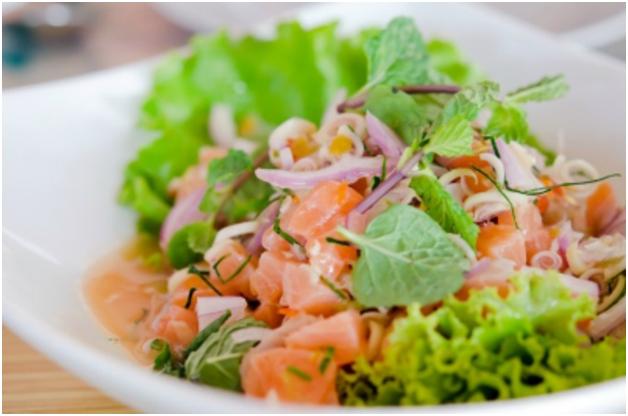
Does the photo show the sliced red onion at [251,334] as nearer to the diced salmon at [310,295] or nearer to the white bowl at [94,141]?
the diced salmon at [310,295]

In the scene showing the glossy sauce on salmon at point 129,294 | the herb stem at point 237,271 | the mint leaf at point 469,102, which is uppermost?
the mint leaf at point 469,102

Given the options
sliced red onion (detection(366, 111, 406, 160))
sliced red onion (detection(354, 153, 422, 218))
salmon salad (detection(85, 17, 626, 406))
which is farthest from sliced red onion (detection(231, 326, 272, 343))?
sliced red onion (detection(366, 111, 406, 160))

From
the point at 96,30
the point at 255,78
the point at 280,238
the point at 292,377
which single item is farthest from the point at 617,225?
the point at 96,30

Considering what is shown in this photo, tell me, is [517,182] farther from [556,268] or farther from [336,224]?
[336,224]

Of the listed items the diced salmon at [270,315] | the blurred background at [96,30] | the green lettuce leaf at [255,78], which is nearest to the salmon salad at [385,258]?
the diced salmon at [270,315]

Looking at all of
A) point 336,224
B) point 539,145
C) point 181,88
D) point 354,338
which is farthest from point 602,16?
point 354,338

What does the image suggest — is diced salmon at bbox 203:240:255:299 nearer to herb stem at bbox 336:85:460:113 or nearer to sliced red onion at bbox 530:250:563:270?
herb stem at bbox 336:85:460:113
